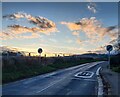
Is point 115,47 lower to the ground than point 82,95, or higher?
higher

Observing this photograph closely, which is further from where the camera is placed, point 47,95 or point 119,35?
point 119,35

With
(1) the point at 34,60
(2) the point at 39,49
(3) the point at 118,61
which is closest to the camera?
(1) the point at 34,60

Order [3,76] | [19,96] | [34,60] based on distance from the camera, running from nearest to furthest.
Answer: [19,96] → [3,76] → [34,60]

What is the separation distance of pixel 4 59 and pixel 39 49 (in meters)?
14.1

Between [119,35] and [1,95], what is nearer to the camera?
[1,95]

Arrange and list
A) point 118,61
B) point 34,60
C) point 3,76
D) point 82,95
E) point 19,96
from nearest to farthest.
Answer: point 19,96 < point 82,95 < point 3,76 < point 34,60 < point 118,61

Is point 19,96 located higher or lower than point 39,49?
lower

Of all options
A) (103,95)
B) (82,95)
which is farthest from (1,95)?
(103,95)

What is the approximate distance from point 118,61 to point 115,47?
546cm

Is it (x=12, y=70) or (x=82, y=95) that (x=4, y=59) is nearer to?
(x=12, y=70)

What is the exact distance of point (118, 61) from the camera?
171 ft

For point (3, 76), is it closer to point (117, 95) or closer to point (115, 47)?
point (117, 95)

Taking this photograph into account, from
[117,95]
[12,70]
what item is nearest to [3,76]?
[12,70]

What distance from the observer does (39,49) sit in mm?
46844
